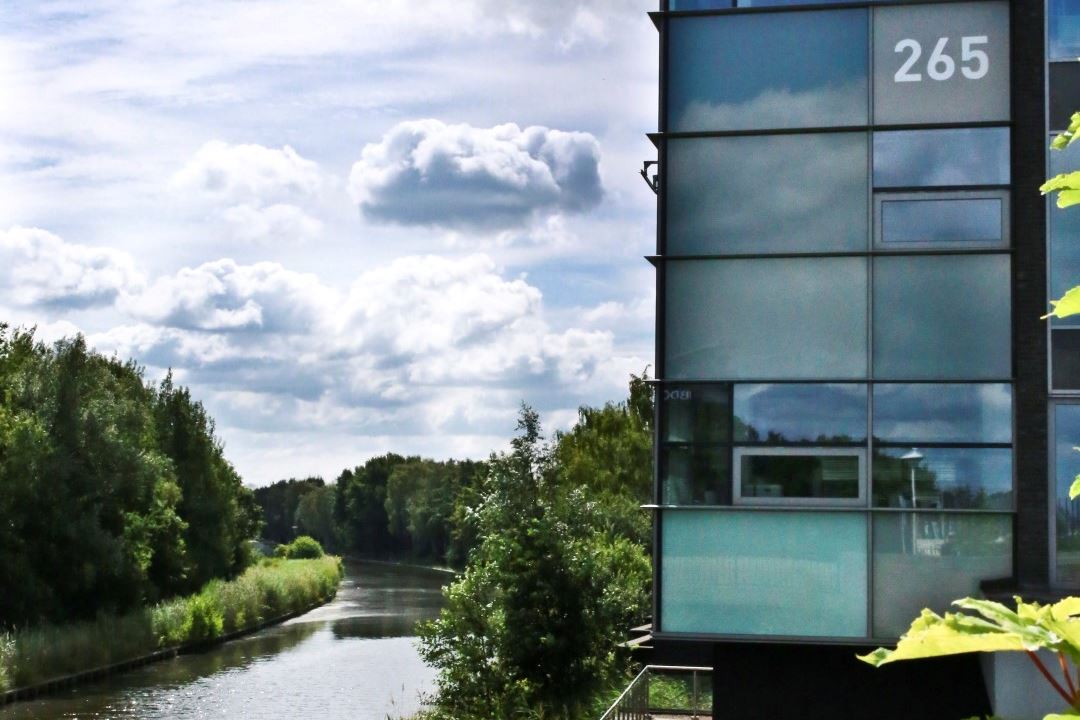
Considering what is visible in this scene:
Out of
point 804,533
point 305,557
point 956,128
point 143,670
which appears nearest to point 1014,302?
point 956,128

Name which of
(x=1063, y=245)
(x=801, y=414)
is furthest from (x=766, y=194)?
(x=1063, y=245)

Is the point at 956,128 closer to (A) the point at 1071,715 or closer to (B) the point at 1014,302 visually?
(B) the point at 1014,302

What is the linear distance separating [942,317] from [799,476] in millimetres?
2080

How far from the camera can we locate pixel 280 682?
37625 mm

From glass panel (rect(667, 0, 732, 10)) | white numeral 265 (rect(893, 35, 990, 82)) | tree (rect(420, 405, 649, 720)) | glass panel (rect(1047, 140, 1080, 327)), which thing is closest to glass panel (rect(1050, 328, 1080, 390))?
glass panel (rect(1047, 140, 1080, 327))

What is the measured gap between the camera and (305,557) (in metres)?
103

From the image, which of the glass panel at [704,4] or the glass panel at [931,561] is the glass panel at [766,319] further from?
the glass panel at [704,4]

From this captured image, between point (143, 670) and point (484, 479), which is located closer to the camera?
point (484, 479)

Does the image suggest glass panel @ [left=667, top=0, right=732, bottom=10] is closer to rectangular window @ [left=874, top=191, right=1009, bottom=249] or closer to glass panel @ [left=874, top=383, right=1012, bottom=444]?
rectangular window @ [left=874, top=191, right=1009, bottom=249]

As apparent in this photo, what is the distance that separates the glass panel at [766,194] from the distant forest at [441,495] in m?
10.1

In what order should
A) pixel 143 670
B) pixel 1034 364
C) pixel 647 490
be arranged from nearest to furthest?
1. pixel 1034 364
2. pixel 143 670
3. pixel 647 490

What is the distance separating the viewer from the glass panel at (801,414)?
45.3 feet

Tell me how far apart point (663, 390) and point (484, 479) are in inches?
409

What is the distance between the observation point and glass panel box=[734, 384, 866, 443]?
1382 centimetres
